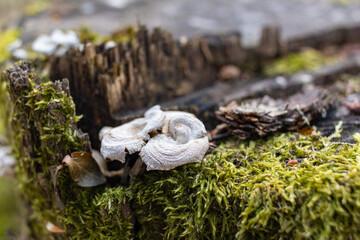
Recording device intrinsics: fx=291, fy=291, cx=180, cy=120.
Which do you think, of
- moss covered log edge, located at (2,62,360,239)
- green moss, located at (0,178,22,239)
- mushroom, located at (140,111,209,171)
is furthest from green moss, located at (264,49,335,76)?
green moss, located at (0,178,22,239)

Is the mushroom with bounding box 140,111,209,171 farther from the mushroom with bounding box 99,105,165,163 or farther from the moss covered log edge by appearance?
the moss covered log edge

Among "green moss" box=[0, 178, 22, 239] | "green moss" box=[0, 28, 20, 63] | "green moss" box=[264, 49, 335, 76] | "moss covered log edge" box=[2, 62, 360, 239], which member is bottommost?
"green moss" box=[0, 178, 22, 239]

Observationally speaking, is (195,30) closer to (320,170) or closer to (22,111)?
(22,111)

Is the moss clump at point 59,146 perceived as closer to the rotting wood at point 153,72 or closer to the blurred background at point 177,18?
the rotting wood at point 153,72

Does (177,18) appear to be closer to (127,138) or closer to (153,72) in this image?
(153,72)

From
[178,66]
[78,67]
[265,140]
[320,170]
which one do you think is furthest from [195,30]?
[320,170]

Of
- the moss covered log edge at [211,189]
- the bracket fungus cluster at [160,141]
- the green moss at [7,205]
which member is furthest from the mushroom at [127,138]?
the green moss at [7,205]

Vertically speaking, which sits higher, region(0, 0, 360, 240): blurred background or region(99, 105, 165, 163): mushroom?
region(0, 0, 360, 240): blurred background
